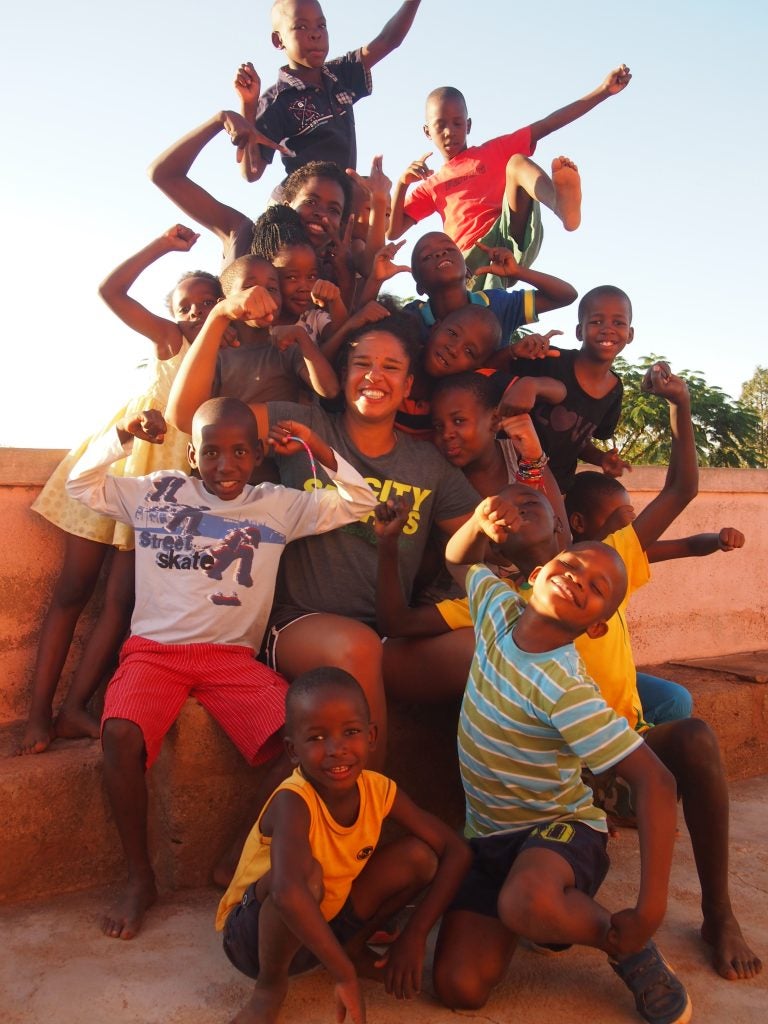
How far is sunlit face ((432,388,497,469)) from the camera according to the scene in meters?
3.38

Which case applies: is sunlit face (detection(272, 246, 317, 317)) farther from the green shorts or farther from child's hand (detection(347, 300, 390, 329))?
the green shorts

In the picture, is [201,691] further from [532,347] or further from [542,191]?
[542,191]

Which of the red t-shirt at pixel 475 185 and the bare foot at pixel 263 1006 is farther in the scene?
the red t-shirt at pixel 475 185

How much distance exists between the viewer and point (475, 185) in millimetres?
4688

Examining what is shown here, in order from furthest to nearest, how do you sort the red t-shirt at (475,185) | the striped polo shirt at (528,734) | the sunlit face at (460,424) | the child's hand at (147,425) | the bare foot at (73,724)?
the red t-shirt at (475,185), the sunlit face at (460,424), the bare foot at (73,724), the child's hand at (147,425), the striped polo shirt at (528,734)

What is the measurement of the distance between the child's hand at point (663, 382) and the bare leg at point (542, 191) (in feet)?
3.42

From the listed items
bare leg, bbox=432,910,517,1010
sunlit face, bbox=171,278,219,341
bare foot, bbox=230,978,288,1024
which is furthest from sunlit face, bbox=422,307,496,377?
bare foot, bbox=230,978,288,1024

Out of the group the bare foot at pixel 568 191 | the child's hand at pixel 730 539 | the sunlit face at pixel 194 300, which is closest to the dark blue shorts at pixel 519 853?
the child's hand at pixel 730 539

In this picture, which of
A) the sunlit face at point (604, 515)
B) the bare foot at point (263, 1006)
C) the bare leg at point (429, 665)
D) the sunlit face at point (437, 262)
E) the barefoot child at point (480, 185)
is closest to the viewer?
the bare foot at point (263, 1006)

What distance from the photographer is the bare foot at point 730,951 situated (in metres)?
2.44

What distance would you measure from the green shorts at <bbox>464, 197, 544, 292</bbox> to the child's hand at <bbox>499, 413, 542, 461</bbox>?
1344 mm

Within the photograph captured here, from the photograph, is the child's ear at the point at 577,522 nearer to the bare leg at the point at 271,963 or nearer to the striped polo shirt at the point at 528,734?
the striped polo shirt at the point at 528,734

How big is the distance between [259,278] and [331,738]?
1.77m

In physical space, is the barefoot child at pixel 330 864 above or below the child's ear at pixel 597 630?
below
